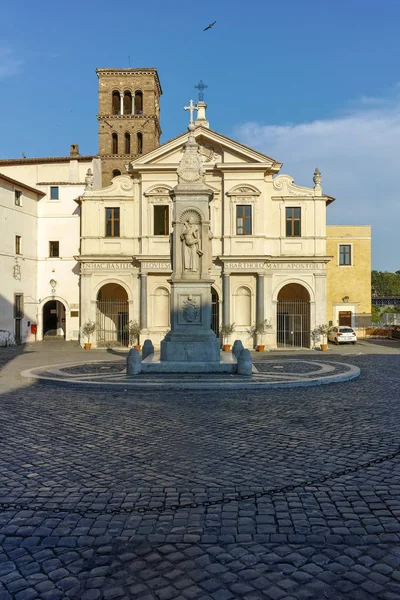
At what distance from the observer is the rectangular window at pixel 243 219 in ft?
95.3

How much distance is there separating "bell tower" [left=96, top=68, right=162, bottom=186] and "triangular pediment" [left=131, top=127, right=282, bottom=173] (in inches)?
490

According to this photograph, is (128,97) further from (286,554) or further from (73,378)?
(286,554)

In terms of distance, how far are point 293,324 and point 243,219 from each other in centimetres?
705

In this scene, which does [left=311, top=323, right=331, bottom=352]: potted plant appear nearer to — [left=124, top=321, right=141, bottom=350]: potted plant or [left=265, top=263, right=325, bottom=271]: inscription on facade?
[left=265, top=263, right=325, bottom=271]: inscription on facade

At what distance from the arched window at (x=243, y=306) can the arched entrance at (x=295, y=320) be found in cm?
214

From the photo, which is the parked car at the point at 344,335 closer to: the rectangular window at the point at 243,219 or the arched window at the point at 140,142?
the rectangular window at the point at 243,219

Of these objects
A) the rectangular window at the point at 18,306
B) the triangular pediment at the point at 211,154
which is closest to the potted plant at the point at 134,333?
the rectangular window at the point at 18,306

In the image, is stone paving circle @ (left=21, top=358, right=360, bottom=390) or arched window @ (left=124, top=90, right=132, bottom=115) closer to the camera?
stone paving circle @ (left=21, top=358, right=360, bottom=390)

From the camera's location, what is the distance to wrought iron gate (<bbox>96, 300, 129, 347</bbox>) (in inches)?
1195

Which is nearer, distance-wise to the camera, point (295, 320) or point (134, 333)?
point (134, 333)

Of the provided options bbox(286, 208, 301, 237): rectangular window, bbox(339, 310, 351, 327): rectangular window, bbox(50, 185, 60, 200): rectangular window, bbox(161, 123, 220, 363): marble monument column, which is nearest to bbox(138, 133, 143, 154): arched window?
bbox(50, 185, 60, 200): rectangular window

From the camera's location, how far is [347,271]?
3634 cm

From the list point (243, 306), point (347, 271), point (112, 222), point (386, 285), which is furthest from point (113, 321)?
point (386, 285)

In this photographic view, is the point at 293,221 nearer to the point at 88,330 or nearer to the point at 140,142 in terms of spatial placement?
the point at 88,330
